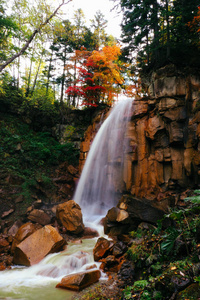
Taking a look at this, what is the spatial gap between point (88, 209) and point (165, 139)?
6.55 meters

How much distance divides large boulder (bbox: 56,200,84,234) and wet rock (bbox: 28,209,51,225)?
0.53 m

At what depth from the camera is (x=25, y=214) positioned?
8641 millimetres

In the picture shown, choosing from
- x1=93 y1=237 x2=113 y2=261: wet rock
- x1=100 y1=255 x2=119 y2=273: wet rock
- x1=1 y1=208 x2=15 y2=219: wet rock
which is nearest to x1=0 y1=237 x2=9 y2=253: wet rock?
x1=1 y1=208 x2=15 y2=219: wet rock

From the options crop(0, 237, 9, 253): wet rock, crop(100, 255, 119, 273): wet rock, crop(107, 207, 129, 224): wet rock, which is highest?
crop(107, 207, 129, 224): wet rock

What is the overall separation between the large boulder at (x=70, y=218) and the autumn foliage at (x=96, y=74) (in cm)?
978

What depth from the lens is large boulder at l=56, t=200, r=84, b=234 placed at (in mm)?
7605

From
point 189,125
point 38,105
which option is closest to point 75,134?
point 38,105

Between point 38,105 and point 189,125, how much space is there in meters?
13.9

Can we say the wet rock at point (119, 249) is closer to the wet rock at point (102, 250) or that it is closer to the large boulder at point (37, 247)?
the wet rock at point (102, 250)

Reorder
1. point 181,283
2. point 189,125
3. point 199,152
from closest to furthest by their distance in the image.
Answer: point 181,283 < point 199,152 < point 189,125

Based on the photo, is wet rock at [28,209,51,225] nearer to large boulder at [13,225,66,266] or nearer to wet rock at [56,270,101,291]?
large boulder at [13,225,66,266]

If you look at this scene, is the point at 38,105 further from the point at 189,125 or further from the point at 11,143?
the point at 189,125

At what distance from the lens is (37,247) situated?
595 centimetres

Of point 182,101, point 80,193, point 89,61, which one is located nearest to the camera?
point 182,101
